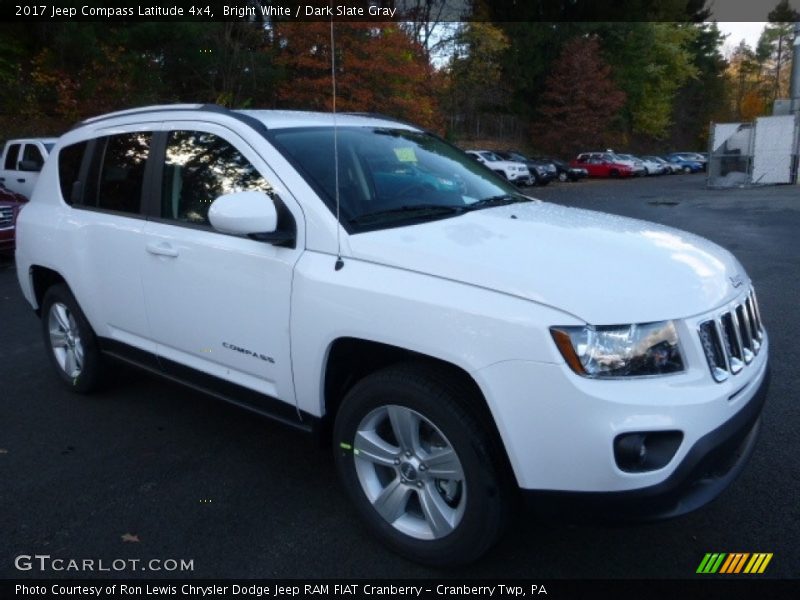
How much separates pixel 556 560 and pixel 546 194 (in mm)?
25605

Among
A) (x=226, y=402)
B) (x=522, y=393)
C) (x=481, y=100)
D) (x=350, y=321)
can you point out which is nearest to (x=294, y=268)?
(x=350, y=321)

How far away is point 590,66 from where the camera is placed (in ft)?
148

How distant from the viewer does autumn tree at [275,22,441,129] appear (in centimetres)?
2395

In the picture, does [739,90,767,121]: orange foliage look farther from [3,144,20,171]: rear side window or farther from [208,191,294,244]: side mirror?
[208,191,294,244]: side mirror

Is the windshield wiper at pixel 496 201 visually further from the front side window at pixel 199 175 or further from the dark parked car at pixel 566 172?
the dark parked car at pixel 566 172

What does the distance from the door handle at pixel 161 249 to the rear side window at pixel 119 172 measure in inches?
14.7

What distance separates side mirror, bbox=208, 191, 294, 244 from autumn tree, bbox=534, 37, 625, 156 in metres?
→ 45.9

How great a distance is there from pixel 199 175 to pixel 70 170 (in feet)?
5.14

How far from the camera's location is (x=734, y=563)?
291cm

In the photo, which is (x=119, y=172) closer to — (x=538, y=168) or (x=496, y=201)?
(x=496, y=201)

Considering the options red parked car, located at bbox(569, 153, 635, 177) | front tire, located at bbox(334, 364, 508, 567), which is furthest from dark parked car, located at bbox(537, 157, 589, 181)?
front tire, located at bbox(334, 364, 508, 567)

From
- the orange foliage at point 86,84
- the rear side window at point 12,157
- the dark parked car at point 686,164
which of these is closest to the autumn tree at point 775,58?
the dark parked car at point 686,164

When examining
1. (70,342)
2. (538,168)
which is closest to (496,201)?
(70,342)

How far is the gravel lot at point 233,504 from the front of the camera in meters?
2.97
